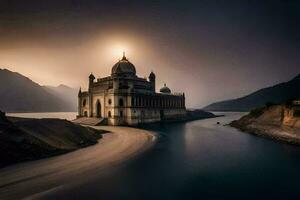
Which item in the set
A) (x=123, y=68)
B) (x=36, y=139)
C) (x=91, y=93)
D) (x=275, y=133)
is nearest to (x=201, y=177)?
(x=36, y=139)

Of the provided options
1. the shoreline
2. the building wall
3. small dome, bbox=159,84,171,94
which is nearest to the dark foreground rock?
the building wall

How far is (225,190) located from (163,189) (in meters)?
5.16

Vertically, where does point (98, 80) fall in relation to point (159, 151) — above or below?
above

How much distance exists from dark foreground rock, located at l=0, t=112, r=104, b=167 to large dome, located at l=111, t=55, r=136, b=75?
142ft

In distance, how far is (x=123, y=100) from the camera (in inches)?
2805

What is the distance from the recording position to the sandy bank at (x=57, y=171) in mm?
16625

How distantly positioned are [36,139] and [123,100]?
43.1 m

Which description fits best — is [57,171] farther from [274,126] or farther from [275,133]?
[274,126]

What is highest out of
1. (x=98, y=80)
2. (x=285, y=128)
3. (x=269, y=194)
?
(x=98, y=80)

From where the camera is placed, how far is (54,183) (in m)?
18.0

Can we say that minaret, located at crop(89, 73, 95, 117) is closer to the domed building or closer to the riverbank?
the domed building

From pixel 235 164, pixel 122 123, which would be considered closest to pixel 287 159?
pixel 235 164

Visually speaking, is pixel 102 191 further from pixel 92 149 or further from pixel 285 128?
pixel 285 128

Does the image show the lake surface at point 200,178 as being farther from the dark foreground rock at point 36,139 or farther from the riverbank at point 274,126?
the dark foreground rock at point 36,139
